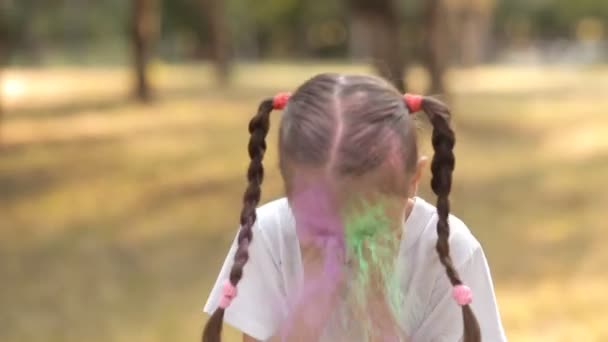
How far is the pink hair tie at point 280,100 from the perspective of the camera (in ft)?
6.49

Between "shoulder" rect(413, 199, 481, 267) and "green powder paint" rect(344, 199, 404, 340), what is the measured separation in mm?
72

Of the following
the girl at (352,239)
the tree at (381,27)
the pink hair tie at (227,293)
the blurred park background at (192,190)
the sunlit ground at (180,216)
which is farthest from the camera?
the tree at (381,27)

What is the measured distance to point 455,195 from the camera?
827cm

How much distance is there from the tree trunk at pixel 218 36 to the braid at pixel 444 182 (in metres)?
20.7

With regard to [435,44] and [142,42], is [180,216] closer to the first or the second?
[435,44]

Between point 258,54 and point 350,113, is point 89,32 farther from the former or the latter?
point 350,113

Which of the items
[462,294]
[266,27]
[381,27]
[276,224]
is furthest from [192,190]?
[266,27]

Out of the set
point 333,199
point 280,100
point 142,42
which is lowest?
point 142,42

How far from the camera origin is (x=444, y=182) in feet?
6.33

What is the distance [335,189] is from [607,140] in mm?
11107

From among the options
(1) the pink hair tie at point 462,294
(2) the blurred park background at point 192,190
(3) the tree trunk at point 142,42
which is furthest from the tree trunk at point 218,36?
(1) the pink hair tie at point 462,294

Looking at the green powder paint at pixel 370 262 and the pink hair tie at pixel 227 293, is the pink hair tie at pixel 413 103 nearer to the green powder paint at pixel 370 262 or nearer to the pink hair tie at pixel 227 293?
the green powder paint at pixel 370 262

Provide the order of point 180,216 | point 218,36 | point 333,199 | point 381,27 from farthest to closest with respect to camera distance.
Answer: point 218,36, point 381,27, point 180,216, point 333,199

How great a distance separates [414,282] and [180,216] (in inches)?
222
